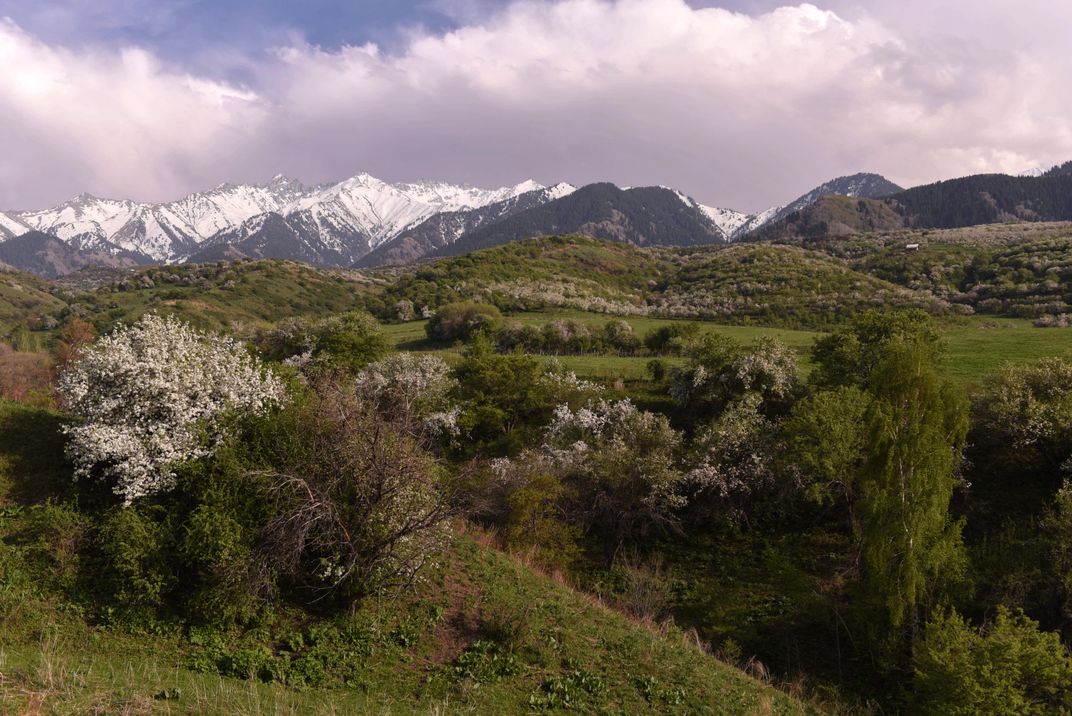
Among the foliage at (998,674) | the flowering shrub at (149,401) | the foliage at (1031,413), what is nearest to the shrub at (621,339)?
the foliage at (1031,413)

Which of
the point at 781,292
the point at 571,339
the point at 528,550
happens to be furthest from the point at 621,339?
the point at 781,292

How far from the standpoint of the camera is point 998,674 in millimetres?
17016

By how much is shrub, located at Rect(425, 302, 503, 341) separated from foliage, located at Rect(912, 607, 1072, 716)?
2740 inches

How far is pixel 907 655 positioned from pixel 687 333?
47.3 m

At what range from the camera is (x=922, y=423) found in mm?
21234

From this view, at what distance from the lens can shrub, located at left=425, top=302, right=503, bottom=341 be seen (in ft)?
284

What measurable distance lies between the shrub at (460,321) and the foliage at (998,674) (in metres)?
69.6

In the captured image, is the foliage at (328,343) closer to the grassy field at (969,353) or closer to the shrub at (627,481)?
the grassy field at (969,353)

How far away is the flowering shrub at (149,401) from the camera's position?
18.7 metres

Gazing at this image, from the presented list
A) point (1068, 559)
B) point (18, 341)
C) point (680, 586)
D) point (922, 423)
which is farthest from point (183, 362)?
point (18, 341)

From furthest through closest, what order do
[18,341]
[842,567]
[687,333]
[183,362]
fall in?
[18,341] → [687,333] → [842,567] → [183,362]

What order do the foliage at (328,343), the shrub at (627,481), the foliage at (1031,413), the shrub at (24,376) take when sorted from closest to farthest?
the foliage at (1031,413) < the shrub at (627,481) < the shrub at (24,376) < the foliage at (328,343)

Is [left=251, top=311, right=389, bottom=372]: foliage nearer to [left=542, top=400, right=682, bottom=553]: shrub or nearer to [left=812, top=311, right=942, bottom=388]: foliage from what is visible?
[left=542, top=400, right=682, bottom=553]: shrub

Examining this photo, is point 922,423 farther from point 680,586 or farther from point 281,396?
point 281,396
